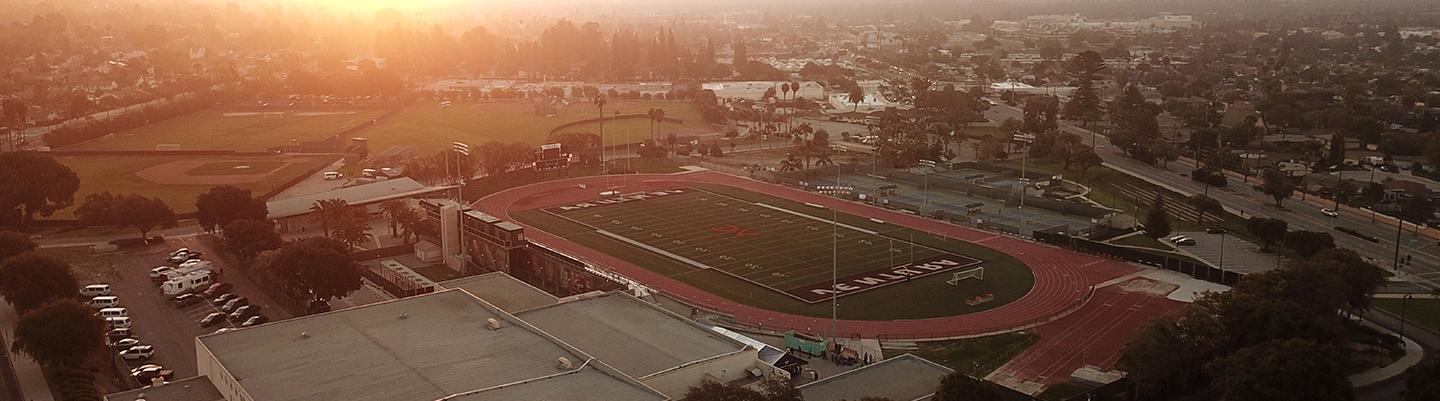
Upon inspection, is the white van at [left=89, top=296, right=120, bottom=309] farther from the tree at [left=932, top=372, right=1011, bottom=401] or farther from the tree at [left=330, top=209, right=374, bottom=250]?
the tree at [left=932, top=372, right=1011, bottom=401]

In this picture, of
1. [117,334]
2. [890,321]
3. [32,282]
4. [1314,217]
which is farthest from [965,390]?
[1314,217]

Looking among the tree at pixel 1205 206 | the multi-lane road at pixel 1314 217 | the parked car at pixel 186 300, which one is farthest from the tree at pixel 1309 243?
the parked car at pixel 186 300

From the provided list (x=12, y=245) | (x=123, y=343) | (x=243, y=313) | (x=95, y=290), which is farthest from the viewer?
(x=12, y=245)

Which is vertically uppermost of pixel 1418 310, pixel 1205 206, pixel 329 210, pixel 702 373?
pixel 329 210

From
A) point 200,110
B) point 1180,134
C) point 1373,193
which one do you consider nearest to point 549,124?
point 200,110

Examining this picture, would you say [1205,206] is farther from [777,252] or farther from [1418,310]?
[777,252]

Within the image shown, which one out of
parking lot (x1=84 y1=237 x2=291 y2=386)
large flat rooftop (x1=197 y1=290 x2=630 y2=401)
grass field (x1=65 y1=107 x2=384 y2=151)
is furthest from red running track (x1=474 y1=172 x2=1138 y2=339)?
grass field (x1=65 y1=107 x2=384 y2=151)

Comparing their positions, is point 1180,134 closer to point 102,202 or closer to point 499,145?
point 499,145
